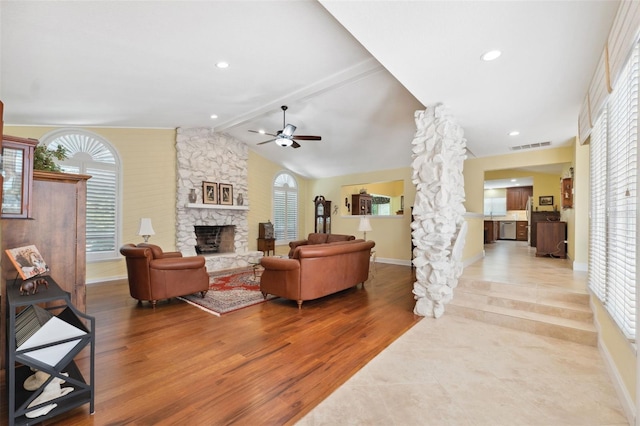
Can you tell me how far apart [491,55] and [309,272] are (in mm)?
3181

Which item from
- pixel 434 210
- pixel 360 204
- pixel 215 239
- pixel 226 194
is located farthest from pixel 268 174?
pixel 434 210

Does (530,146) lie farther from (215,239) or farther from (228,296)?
(215,239)

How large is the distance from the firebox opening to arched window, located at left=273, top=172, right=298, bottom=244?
144 centimetres

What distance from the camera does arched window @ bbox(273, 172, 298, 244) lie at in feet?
29.1

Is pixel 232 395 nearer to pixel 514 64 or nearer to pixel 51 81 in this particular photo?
pixel 514 64

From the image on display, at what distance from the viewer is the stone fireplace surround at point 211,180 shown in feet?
21.6

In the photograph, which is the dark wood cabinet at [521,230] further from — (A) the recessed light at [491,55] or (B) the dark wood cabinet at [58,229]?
(B) the dark wood cabinet at [58,229]

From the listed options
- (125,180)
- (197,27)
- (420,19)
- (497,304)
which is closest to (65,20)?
(197,27)

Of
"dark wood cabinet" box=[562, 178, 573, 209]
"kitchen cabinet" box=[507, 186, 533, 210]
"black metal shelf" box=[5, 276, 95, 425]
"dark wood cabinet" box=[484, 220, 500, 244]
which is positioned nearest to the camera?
"black metal shelf" box=[5, 276, 95, 425]

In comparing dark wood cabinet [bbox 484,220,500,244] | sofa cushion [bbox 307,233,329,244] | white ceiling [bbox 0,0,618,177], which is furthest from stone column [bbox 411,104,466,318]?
dark wood cabinet [bbox 484,220,500,244]

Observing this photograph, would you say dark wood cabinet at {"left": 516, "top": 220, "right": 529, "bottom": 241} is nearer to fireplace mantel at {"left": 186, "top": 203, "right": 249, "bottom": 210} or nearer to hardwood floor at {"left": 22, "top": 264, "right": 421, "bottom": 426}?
hardwood floor at {"left": 22, "top": 264, "right": 421, "bottom": 426}

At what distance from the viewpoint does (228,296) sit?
4496mm

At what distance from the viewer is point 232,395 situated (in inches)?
80.3

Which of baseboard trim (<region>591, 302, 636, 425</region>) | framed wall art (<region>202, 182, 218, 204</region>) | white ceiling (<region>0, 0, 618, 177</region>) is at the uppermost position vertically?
white ceiling (<region>0, 0, 618, 177</region>)
